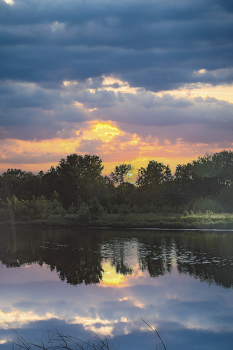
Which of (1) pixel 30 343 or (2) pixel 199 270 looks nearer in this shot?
(1) pixel 30 343

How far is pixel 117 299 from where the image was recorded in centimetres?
973

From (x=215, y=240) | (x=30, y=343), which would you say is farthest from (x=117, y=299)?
(x=215, y=240)

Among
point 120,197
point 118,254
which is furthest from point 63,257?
point 120,197

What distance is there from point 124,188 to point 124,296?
78.1m

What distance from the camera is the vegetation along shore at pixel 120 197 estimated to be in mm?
35156

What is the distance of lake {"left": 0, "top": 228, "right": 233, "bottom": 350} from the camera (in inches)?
270

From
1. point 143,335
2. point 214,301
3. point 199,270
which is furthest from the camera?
point 199,270

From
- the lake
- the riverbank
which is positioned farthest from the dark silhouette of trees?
the lake

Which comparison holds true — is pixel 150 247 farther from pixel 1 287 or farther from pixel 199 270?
pixel 1 287

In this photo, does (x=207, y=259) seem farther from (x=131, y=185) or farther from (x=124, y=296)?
(x=131, y=185)

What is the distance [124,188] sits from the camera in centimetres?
8812

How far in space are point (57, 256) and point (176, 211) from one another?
30.4 m

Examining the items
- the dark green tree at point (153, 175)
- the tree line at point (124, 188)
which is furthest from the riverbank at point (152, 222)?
the dark green tree at point (153, 175)

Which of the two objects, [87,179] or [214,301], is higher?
[87,179]
